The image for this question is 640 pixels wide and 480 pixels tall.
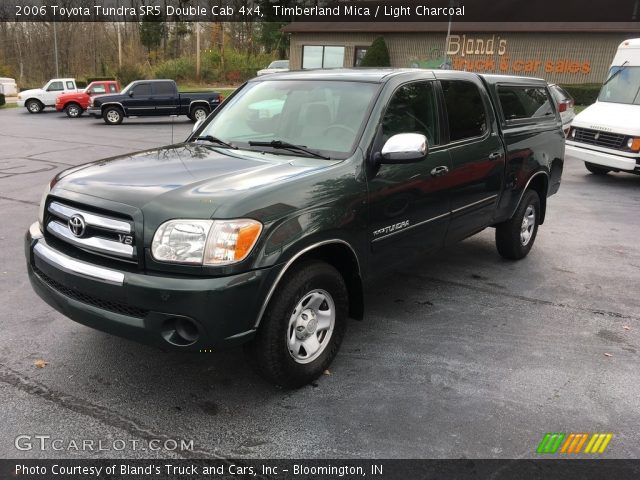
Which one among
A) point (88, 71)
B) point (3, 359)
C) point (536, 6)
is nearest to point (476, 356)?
point (3, 359)

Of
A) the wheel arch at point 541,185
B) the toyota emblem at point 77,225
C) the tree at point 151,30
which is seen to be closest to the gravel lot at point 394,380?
the wheel arch at point 541,185

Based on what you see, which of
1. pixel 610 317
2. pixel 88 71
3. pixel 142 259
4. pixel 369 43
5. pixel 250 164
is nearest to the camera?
pixel 142 259

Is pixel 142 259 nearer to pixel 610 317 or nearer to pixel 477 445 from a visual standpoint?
pixel 477 445

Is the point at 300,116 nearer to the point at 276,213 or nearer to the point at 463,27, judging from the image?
the point at 276,213

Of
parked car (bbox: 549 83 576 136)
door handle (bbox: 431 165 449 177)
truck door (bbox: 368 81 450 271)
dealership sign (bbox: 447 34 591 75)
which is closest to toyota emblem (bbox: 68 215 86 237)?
truck door (bbox: 368 81 450 271)

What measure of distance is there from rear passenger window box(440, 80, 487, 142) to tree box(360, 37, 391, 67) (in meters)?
28.4

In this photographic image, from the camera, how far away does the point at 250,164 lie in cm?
348

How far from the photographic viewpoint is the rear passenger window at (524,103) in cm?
538

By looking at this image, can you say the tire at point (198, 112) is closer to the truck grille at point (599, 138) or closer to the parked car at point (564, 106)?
the parked car at point (564, 106)

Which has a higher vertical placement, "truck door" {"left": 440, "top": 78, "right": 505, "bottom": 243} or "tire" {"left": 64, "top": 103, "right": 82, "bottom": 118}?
"truck door" {"left": 440, "top": 78, "right": 505, "bottom": 243}

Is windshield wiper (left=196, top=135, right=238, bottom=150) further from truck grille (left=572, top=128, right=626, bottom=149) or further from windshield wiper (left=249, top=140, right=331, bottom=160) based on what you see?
truck grille (left=572, top=128, right=626, bottom=149)

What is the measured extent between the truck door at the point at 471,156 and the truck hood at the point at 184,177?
4.90 ft

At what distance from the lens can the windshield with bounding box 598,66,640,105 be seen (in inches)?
440

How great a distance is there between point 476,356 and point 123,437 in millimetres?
2355
